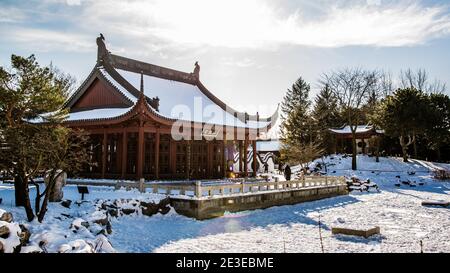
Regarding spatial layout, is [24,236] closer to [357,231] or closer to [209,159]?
[357,231]

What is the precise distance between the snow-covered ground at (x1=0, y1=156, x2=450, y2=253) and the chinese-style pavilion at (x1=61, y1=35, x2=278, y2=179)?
369 cm

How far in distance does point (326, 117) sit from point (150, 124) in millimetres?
40639

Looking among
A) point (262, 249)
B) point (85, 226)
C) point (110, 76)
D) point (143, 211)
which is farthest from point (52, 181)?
point (110, 76)

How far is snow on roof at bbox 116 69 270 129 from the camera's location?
848 inches

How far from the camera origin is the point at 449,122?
3869 centimetres

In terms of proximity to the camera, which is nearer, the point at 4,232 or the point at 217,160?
the point at 4,232

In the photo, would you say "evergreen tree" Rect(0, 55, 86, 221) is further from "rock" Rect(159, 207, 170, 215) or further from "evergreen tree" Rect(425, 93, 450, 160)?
"evergreen tree" Rect(425, 93, 450, 160)

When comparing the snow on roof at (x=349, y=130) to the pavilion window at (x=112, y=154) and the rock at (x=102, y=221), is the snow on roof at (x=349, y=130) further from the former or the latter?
the rock at (x=102, y=221)

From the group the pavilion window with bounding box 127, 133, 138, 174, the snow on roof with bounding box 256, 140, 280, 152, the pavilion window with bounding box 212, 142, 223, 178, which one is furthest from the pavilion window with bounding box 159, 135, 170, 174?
the snow on roof with bounding box 256, 140, 280, 152

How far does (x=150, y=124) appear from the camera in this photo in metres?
19.7

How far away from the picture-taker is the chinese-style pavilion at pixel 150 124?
63.8 feet

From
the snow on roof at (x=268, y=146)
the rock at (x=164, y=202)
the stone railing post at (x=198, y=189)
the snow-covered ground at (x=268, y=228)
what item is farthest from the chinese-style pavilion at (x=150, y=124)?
the snow on roof at (x=268, y=146)

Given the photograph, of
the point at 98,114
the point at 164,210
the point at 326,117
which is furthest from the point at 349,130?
the point at 164,210

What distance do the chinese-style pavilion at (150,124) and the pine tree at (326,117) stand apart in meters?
25.0
